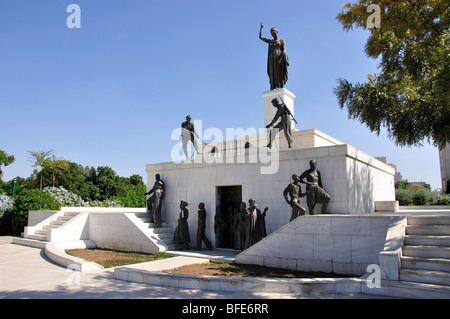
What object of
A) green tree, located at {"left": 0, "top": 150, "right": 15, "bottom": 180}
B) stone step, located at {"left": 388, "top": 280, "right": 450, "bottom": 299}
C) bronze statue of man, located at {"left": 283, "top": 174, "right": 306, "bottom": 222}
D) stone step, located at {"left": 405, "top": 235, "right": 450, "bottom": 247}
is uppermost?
green tree, located at {"left": 0, "top": 150, "right": 15, "bottom": 180}

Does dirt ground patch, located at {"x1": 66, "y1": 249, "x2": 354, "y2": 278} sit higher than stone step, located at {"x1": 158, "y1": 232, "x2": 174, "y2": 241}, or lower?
lower

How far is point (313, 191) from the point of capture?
9906mm

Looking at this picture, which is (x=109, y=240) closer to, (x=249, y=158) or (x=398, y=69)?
(x=249, y=158)

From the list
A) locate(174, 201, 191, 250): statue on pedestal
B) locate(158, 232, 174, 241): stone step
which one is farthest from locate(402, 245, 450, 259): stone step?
locate(158, 232, 174, 241): stone step

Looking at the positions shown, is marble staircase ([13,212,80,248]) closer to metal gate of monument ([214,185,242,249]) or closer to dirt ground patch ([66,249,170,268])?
dirt ground patch ([66,249,170,268])

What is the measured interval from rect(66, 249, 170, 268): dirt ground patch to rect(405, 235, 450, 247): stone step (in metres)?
7.17

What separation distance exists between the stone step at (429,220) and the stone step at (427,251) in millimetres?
1046

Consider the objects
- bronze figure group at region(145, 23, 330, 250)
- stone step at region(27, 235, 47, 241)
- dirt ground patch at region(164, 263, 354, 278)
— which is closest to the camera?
dirt ground patch at region(164, 263, 354, 278)

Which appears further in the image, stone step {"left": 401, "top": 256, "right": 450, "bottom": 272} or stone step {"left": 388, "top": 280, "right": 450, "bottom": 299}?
stone step {"left": 401, "top": 256, "right": 450, "bottom": 272}

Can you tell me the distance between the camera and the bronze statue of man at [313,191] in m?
9.89

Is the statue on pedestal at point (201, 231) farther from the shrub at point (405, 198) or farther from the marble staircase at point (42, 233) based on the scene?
the shrub at point (405, 198)

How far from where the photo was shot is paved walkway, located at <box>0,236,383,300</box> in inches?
253

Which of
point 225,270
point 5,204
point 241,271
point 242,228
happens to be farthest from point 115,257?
point 5,204
